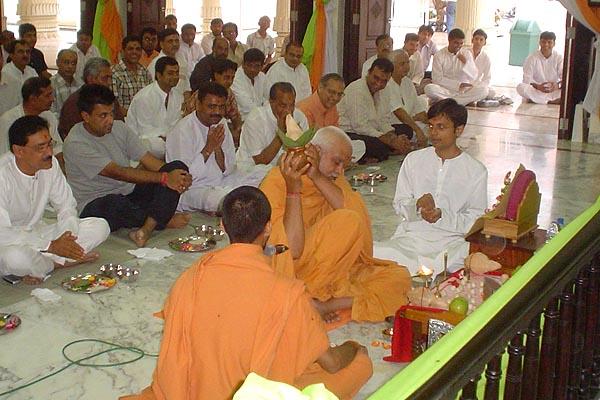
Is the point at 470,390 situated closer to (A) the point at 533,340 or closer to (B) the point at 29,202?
(A) the point at 533,340

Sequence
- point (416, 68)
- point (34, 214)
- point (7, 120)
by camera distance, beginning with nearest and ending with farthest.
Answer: point (34, 214), point (7, 120), point (416, 68)

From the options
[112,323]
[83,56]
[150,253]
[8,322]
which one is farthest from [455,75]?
[8,322]

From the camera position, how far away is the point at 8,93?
709cm

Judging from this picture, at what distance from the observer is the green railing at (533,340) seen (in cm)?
154

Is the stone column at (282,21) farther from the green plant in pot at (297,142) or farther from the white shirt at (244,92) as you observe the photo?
the green plant in pot at (297,142)

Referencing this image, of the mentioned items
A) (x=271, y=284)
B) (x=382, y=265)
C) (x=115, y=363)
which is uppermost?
(x=271, y=284)

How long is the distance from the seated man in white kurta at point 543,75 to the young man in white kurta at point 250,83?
4.67m

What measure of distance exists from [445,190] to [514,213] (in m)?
0.45

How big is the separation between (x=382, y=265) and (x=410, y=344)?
66 cm

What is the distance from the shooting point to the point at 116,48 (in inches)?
387

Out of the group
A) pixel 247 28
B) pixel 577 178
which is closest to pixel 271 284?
pixel 577 178

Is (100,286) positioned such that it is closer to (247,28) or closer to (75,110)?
(75,110)

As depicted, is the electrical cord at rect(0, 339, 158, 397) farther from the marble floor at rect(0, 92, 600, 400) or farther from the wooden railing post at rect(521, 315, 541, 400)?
the wooden railing post at rect(521, 315, 541, 400)

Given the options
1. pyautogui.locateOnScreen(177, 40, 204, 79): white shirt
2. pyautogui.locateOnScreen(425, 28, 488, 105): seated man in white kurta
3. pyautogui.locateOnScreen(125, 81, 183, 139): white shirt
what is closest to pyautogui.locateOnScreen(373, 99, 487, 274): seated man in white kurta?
pyautogui.locateOnScreen(125, 81, 183, 139): white shirt
